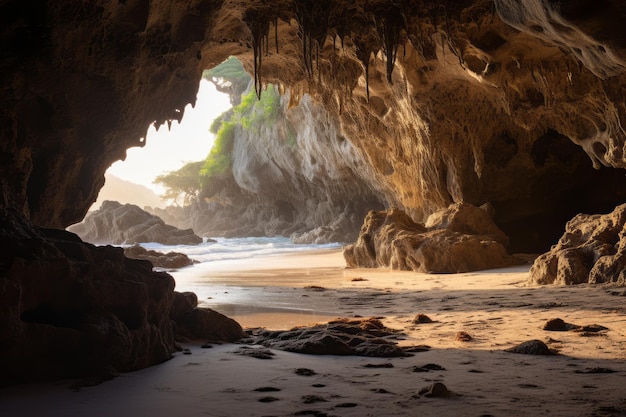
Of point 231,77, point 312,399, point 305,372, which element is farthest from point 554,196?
point 231,77

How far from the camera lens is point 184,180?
48375mm

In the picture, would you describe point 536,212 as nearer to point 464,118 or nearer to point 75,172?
point 464,118

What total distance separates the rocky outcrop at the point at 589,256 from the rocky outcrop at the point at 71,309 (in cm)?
547

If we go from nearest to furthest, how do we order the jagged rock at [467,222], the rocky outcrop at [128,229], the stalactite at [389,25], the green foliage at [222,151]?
the stalactite at [389,25]
the jagged rock at [467,222]
the rocky outcrop at [128,229]
the green foliage at [222,151]

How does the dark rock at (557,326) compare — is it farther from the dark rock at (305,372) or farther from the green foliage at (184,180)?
the green foliage at (184,180)

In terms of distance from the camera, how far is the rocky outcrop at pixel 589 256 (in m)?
6.94

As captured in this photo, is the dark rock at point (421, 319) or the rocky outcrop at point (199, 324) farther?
the dark rock at point (421, 319)

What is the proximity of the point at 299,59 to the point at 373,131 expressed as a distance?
227 inches

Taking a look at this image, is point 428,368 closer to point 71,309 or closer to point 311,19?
point 71,309

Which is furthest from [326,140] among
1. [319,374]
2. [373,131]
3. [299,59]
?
[319,374]

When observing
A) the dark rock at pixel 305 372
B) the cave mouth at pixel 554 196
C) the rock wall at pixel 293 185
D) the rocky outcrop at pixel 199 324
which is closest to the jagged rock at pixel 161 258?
the rock wall at pixel 293 185

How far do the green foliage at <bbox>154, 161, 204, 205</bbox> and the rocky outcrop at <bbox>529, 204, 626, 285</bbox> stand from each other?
41.7 meters

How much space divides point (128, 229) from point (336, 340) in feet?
98.2

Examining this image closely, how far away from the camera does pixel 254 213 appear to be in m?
40.7
